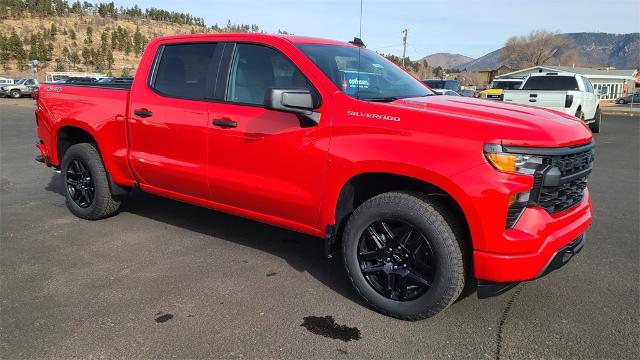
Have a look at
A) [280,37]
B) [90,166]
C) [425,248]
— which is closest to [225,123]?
[280,37]

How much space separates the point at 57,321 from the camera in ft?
10.5

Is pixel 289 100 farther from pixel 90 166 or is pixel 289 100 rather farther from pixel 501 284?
pixel 90 166

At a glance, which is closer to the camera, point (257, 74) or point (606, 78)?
point (257, 74)

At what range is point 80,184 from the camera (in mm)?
5301

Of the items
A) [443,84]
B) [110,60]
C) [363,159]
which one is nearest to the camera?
[363,159]

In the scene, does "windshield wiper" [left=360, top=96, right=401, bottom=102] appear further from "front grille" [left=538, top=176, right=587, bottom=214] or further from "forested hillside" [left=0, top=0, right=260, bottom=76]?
"forested hillside" [left=0, top=0, right=260, bottom=76]

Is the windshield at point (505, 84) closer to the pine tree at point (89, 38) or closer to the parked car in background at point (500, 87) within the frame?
the parked car in background at point (500, 87)

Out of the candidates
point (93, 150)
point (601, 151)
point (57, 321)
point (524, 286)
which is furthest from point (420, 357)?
point (601, 151)

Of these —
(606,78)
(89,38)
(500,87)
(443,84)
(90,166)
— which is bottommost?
(90,166)

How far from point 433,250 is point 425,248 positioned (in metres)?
0.13

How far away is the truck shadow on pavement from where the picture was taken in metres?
4.02

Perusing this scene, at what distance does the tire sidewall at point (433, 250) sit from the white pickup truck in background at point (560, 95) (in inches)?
446

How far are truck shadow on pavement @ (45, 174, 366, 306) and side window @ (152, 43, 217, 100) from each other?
146cm

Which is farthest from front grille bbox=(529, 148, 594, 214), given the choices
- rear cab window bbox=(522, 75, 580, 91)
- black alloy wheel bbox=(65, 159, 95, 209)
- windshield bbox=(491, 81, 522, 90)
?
windshield bbox=(491, 81, 522, 90)
